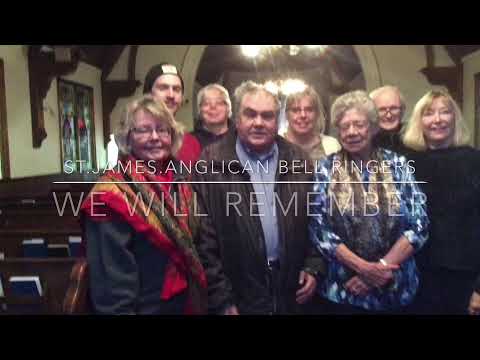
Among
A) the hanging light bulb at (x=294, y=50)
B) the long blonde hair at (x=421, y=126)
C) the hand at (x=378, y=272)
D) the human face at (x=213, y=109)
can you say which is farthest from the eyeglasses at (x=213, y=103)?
the hand at (x=378, y=272)

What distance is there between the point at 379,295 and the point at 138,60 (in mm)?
Answer: 1532

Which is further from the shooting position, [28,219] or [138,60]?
[28,219]

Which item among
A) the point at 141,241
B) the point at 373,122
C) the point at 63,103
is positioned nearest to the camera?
the point at 141,241

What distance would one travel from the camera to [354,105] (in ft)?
6.38

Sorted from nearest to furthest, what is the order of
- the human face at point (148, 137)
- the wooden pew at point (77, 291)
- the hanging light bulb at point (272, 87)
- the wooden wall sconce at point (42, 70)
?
the wooden pew at point (77, 291) → the human face at point (148, 137) → the hanging light bulb at point (272, 87) → the wooden wall sconce at point (42, 70)

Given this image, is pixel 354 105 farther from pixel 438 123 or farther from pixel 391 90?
pixel 438 123

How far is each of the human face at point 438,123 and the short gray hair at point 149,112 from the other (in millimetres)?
1080

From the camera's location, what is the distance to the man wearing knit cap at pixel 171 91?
1.93m

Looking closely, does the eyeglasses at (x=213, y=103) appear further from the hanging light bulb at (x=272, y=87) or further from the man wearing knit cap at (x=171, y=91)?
the hanging light bulb at (x=272, y=87)

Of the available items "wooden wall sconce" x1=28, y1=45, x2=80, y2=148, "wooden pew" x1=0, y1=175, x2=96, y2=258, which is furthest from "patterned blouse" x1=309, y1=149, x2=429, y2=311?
"wooden wall sconce" x1=28, y1=45, x2=80, y2=148

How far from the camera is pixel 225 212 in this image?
6.44 feet

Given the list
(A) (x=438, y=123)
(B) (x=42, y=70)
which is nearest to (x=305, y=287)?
(A) (x=438, y=123)
